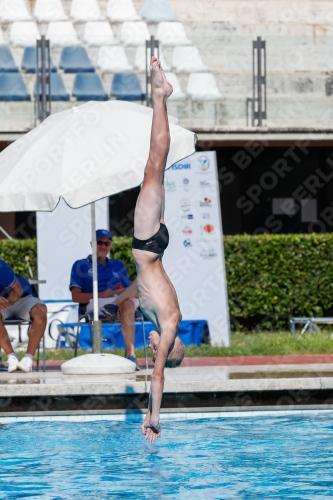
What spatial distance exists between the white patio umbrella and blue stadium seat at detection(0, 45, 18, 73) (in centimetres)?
916

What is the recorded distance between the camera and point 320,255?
13859 millimetres

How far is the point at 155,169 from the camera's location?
5.84 m

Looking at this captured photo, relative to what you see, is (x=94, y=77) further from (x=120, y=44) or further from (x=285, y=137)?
(x=285, y=137)

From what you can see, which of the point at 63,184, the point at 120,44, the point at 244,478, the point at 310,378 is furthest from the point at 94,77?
the point at 244,478

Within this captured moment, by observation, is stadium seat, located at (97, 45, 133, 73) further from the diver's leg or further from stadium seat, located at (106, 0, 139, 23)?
the diver's leg

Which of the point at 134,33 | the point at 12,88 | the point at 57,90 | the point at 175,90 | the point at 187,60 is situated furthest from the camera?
the point at 134,33

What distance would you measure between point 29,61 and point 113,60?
5.47 ft

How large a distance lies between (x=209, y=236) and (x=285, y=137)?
4.31 meters

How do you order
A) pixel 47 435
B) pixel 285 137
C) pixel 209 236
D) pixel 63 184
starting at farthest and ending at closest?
pixel 285 137, pixel 209 236, pixel 63 184, pixel 47 435

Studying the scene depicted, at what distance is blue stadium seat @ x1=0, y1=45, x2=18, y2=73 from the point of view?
1658 centimetres

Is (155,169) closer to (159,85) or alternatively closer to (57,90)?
(159,85)

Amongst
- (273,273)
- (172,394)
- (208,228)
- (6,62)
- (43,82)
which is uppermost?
(6,62)

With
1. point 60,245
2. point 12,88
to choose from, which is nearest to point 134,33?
point 12,88

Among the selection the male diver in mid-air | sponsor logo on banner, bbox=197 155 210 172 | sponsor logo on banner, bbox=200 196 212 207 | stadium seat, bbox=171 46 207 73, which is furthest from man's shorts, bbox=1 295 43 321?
stadium seat, bbox=171 46 207 73
